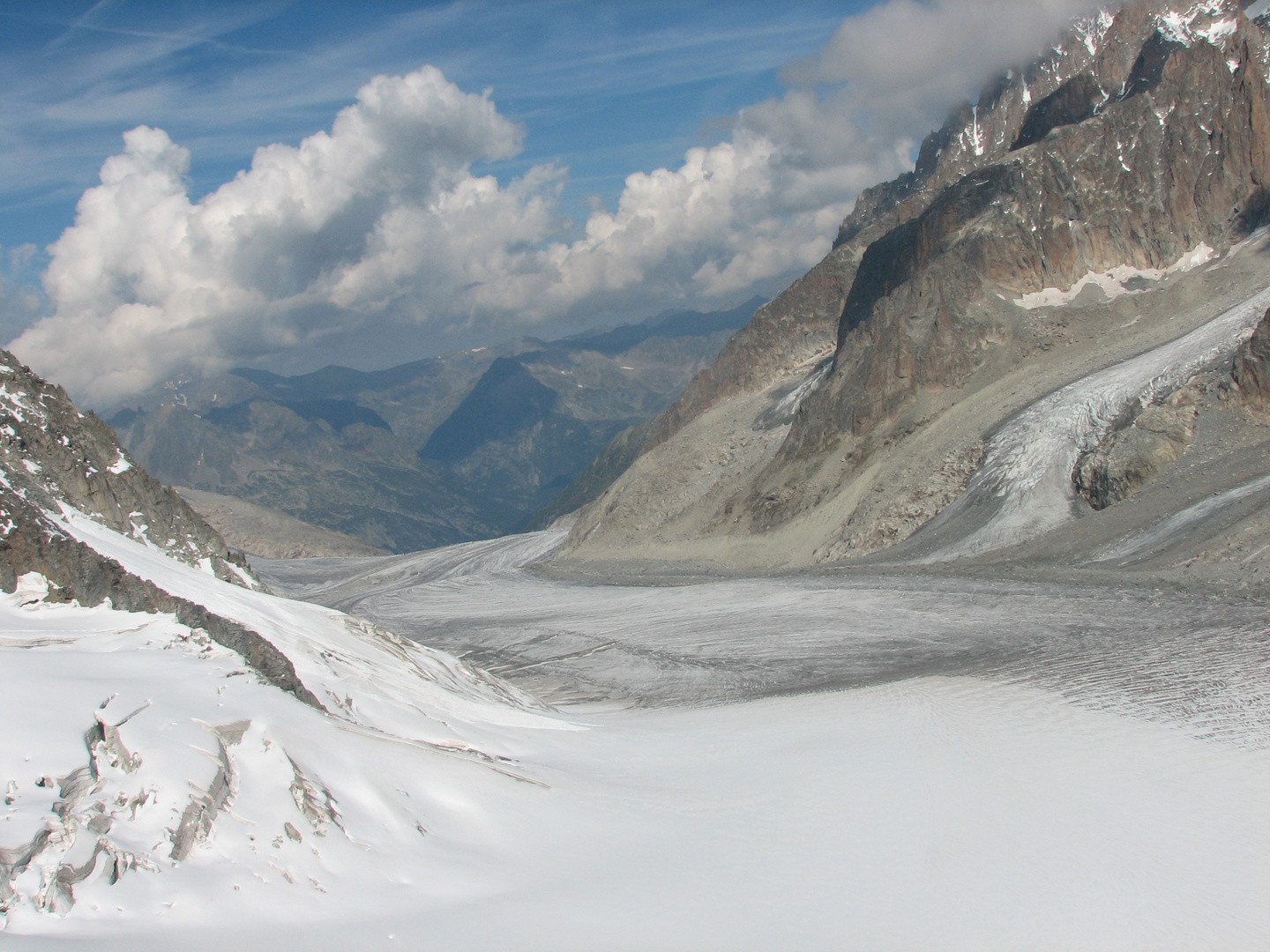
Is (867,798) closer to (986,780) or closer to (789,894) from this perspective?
(986,780)

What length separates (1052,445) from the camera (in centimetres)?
3519

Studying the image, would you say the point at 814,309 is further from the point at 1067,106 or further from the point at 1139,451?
the point at 1139,451

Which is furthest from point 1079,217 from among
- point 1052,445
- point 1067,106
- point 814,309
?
point 1067,106

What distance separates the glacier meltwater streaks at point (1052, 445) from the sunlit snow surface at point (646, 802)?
53.1 feet

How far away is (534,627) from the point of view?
1310 inches

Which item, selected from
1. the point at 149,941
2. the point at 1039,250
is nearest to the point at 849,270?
the point at 1039,250

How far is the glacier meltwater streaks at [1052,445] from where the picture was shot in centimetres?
3259

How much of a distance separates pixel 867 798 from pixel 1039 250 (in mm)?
45918

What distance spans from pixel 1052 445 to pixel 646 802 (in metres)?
31.0

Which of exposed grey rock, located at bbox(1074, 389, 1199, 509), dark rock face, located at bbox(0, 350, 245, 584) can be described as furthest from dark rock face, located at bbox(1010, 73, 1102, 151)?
dark rock face, located at bbox(0, 350, 245, 584)

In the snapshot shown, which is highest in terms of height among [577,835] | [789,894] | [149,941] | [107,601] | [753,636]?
[107,601]

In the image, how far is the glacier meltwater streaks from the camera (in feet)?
107

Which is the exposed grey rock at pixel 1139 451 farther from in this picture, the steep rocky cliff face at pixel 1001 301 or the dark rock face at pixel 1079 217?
the dark rock face at pixel 1079 217

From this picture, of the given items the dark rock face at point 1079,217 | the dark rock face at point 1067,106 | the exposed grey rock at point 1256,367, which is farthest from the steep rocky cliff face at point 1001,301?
the dark rock face at point 1067,106
